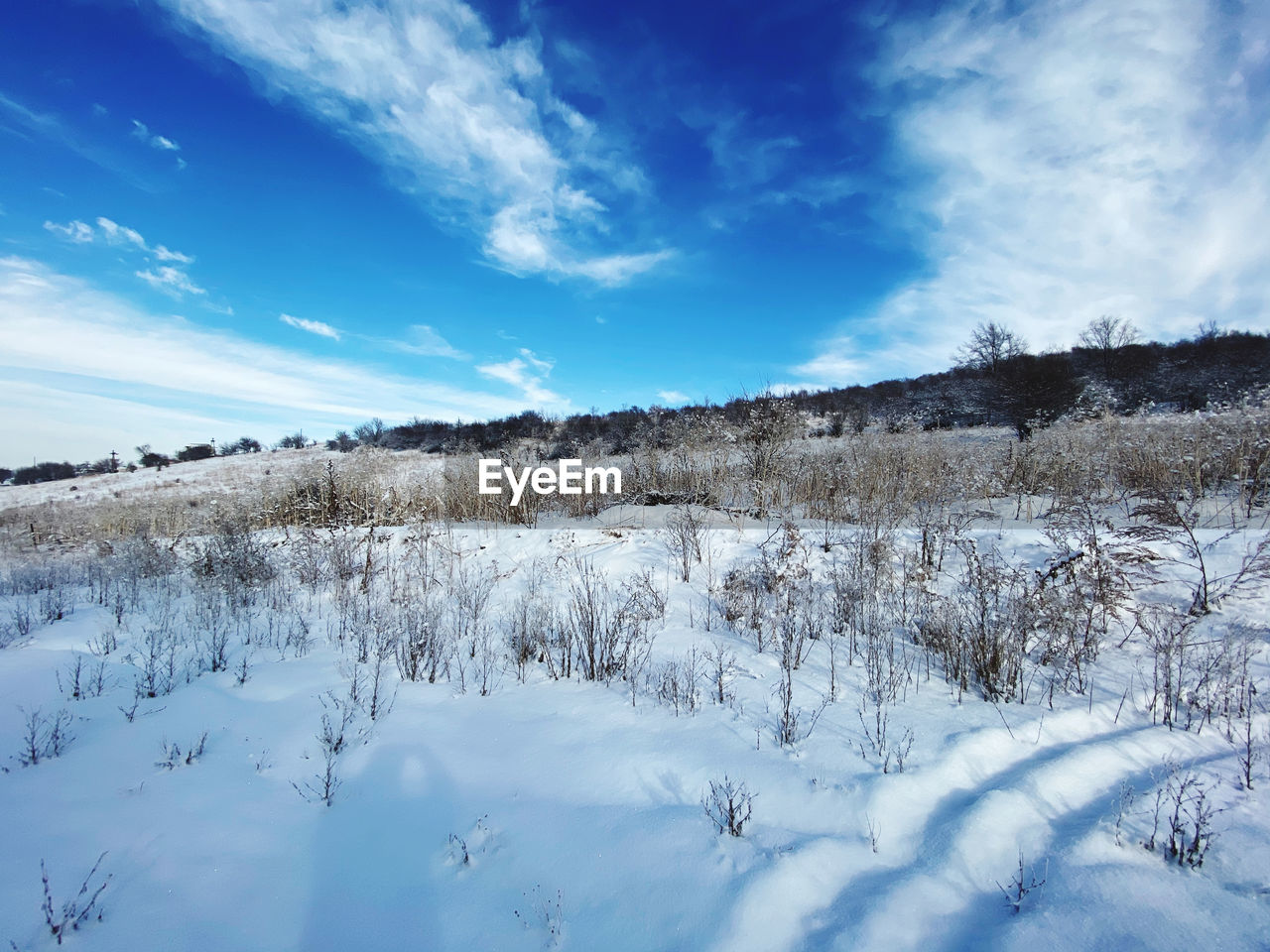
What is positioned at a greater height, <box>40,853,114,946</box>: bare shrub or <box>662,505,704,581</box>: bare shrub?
<box>662,505,704,581</box>: bare shrub

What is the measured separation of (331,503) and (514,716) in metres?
9.10

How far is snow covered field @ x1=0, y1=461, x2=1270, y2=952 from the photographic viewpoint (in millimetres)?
1986

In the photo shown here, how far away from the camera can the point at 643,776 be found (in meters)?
2.86

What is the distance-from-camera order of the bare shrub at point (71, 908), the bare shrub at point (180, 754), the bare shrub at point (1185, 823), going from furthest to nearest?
the bare shrub at point (180, 754) → the bare shrub at point (1185, 823) → the bare shrub at point (71, 908)

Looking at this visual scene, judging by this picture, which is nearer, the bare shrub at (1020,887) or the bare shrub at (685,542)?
the bare shrub at (1020,887)

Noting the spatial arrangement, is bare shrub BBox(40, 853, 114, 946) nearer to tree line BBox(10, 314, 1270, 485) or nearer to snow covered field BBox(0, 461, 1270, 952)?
snow covered field BBox(0, 461, 1270, 952)

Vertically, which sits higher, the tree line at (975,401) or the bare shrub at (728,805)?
the tree line at (975,401)

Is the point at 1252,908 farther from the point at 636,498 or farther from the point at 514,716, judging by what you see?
the point at 636,498

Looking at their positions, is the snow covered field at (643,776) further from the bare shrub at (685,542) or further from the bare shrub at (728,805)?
the bare shrub at (685,542)

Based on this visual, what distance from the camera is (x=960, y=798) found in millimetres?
2688

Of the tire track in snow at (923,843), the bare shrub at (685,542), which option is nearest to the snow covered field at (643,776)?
the tire track in snow at (923,843)

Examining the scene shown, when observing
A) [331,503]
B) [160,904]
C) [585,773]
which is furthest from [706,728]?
[331,503]

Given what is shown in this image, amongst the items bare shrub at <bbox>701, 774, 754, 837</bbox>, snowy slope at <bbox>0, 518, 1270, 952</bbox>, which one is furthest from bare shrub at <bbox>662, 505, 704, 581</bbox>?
bare shrub at <bbox>701, 774, 754, 837</bbox>

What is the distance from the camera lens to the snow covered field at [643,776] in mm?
1986
